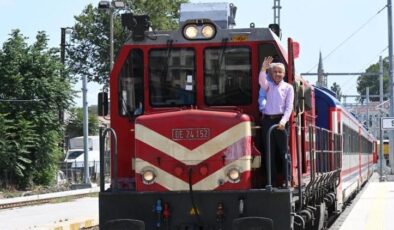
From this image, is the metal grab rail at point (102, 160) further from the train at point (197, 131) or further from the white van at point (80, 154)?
the white van at point (80, 154)

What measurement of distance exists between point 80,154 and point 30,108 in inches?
840

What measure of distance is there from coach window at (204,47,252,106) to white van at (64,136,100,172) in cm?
4227

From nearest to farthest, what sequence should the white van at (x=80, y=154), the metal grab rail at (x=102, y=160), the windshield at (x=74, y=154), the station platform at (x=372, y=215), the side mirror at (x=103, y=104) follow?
1. the metal grab rail at (x=102, y=160)
2. the side mirror at (x=103, y=104)
3. the station platform at (x=372, y=215)
4. the white van at (x=80, y=154)
5. the windshield at (x=74, y=154)

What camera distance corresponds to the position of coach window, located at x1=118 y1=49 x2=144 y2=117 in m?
10.3

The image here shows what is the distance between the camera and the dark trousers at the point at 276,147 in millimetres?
9594

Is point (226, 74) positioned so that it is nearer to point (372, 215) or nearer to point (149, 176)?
point (149, 176)

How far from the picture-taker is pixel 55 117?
40.1 meters

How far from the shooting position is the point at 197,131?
940cm

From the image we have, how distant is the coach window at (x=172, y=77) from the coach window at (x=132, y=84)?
151 mm

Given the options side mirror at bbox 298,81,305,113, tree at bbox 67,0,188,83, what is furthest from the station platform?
tree at bbox 67,0,188,83

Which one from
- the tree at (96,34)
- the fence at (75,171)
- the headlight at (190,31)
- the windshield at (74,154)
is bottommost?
the fence at (75,171)

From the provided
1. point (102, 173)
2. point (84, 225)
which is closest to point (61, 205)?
point (84, 225)

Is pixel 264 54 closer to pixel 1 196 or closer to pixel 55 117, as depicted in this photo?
pixel 1 196

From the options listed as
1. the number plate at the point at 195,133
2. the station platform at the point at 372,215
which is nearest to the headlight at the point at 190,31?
the number plate at the point at 195,133
